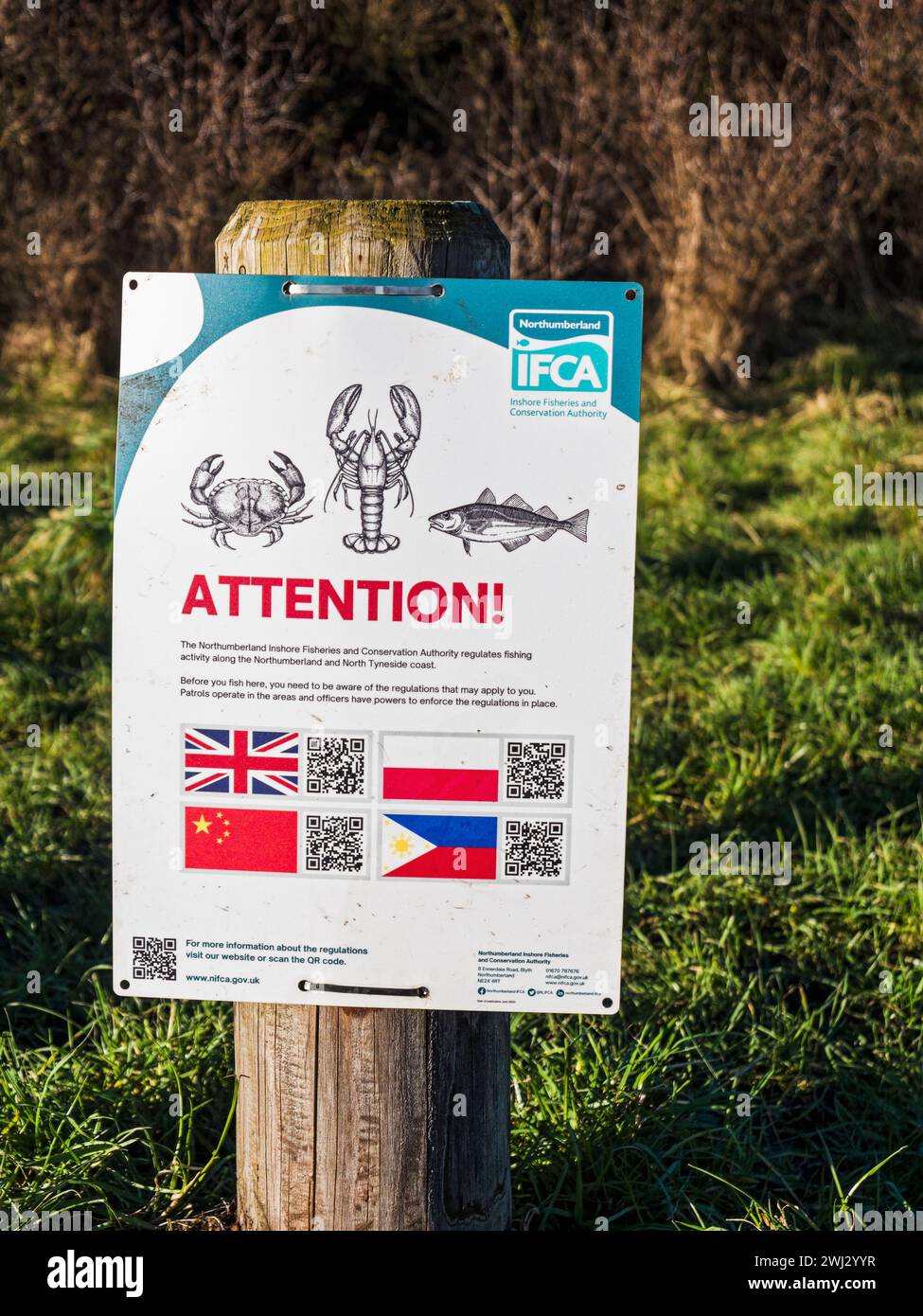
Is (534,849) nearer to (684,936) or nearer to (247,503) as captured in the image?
(247,503)

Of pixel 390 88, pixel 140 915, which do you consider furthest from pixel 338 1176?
pixel 390 88

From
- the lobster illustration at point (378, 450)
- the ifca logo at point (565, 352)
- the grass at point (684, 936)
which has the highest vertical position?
the ifca logo at point (565, 352)

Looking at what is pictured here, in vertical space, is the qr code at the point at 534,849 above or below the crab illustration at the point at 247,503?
below

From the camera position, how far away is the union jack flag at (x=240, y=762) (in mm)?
1828

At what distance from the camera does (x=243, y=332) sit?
178cm

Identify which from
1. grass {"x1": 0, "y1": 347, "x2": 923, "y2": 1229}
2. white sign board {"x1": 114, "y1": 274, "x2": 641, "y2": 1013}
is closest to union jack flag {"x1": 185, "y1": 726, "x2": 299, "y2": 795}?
white sign board {"x1": 114, "y1": 274, "x2": 641, "y2": 1013}

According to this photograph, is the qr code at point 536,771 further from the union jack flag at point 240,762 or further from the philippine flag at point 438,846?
the union jack flag at point 240,762

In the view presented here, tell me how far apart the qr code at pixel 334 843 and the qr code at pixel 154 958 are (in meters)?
0.24

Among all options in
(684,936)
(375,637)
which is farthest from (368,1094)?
(684,936)

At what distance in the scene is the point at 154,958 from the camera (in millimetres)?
1895

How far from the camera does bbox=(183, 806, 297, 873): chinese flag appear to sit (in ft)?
6.07

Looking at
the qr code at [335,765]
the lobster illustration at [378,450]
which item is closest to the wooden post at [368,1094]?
the lobster illustration at [378,450]

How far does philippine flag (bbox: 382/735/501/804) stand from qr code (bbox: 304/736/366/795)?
35mm

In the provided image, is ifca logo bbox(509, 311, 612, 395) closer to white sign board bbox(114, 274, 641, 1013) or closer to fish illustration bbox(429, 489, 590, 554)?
white sign board bbox(114, 274, 641, 1013)
